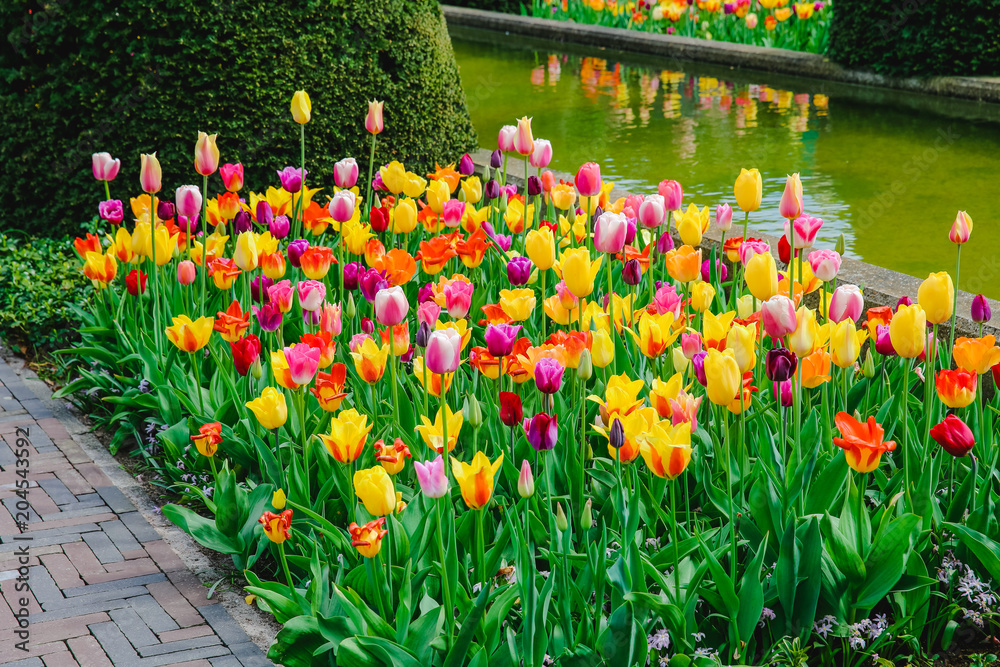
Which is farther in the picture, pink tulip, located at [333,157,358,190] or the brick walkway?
pink tulip, located at [333,157,358,190]

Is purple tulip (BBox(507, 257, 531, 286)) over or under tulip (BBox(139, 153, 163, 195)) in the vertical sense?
under

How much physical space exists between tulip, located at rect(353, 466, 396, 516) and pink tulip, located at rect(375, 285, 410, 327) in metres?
0.47

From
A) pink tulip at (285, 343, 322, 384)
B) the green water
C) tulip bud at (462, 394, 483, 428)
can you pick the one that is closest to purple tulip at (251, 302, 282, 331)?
pink tulip at (285, 343, 322, 384)

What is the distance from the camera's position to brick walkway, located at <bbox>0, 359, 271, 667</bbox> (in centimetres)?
246

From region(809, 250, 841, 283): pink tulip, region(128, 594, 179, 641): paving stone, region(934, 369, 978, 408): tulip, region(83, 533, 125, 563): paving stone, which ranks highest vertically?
region(809, 250, 841, 283): pink tulip

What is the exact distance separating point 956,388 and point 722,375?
2.05 ft

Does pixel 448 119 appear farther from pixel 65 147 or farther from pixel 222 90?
pixel 65 147

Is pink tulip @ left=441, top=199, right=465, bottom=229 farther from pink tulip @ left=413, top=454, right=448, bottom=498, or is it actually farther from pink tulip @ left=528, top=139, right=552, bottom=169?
pink tulip @ left=413, top=454, right=448, bottom=498

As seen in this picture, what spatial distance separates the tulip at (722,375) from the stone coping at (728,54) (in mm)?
7385

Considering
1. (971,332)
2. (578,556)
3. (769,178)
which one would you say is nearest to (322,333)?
(578,556)

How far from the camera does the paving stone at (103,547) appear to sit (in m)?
2.88

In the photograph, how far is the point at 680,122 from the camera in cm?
839

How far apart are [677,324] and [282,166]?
9.44ft

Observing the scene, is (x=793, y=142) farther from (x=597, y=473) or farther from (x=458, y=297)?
(x=597, y=473)
